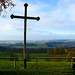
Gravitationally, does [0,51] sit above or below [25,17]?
below

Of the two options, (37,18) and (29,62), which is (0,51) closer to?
(29,62)

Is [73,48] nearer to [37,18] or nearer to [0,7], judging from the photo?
[37,18]

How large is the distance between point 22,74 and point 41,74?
852 mm

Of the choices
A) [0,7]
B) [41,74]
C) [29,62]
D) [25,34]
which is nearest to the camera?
[41,74]

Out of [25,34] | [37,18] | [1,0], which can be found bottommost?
[25,34]

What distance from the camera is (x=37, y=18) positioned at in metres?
7.41

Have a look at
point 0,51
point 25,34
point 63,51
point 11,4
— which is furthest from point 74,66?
point 0,51

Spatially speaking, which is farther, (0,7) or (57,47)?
(57,47)

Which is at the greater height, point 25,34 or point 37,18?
point 37,18

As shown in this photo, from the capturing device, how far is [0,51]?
62.7 feet

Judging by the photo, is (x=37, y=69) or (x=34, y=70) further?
(x=37, y=69)

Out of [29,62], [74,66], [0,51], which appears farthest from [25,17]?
[0,51]

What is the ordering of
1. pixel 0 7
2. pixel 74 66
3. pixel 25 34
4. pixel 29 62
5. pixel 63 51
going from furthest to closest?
1. pixel 63 51
2. pixel 29 62
3. pixel 25 34
4. pixel 74 66
5. pixel 0 7

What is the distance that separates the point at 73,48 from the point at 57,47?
2567mm
